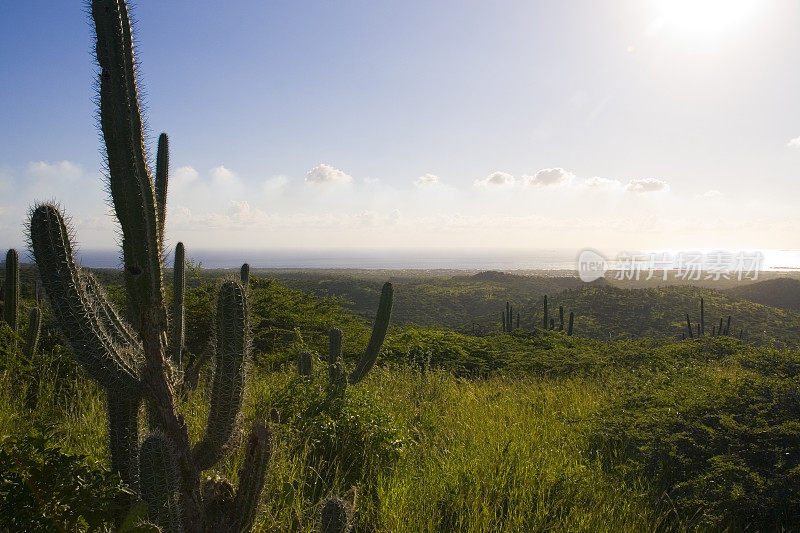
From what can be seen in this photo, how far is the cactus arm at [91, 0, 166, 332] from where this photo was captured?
2.24m

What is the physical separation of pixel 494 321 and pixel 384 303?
33.7 m

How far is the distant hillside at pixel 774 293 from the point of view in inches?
1806

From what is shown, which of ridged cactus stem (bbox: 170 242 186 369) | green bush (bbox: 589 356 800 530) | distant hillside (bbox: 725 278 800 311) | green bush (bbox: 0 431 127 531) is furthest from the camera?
distant hillside (bbox: 725 278 800 311)

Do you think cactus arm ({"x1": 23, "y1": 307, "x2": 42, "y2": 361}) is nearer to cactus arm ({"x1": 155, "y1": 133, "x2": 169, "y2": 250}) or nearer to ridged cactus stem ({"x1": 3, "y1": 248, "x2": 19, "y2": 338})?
ridged cactus stem ({"x1": 3, "y1": 248, "x2": 19, "y2": 338})

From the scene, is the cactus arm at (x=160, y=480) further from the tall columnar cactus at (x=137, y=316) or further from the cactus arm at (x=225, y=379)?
the cactus arm at (x=225, y=379)

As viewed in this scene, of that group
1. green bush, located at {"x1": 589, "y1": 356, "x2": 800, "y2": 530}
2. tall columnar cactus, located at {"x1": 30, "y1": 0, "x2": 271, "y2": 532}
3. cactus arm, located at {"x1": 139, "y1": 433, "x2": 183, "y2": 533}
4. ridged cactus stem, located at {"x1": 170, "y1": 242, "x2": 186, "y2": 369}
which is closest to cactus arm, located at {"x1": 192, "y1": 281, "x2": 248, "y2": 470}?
tall columnar cactus, located at {"x1": 30, "y1": 0, "x2": 271, "y2": 532}

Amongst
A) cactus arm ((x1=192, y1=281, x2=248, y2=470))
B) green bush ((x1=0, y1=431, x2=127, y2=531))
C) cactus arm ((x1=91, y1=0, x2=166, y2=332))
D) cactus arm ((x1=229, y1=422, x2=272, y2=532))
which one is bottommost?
cactus arm ((x1=229, y1=422, x2=272, y2=532))

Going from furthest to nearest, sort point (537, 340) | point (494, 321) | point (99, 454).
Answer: point (494, 321) → point (537, 340) → point (99, 454)

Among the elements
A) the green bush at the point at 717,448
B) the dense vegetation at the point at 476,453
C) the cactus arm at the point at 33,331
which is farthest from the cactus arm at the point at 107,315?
the cactus arm at the point at 33,331

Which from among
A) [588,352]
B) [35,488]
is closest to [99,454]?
[35,488]

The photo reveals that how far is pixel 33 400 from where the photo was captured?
5.41 m

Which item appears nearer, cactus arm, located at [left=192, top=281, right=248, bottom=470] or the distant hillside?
cactus arm, located at [left=192, top=281, right=248, bottom=470]

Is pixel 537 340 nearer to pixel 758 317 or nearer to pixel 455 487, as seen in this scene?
pixel 455 487

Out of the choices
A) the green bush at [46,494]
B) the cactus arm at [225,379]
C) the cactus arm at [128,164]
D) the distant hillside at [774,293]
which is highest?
the cactus arm at [128,164]
